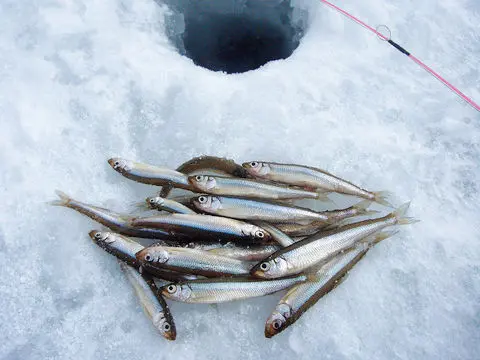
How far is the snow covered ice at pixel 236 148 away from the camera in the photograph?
304cm

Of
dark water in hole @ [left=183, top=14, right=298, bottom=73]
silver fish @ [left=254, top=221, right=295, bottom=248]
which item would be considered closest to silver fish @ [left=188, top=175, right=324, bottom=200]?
silver fish @ [left=254, top=221, right=295, bottom=248]

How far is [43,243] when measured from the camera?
3.27m

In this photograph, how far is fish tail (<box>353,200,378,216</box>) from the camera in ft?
10.9

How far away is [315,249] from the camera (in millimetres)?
3029

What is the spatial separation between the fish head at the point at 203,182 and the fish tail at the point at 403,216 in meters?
1.38

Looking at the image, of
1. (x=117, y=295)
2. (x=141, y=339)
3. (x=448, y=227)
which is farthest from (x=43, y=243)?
(x=448, y=227)

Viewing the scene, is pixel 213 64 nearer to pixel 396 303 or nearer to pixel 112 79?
pixel 112 79

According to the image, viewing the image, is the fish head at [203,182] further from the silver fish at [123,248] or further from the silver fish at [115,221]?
the silver fish at [123,248]

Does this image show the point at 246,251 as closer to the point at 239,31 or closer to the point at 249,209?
the point at 249,209

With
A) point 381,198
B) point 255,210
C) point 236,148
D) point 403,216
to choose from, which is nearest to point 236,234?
point 255,210

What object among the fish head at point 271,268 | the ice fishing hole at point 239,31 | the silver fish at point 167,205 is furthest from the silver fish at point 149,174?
the ice fishing hole at point 239,31

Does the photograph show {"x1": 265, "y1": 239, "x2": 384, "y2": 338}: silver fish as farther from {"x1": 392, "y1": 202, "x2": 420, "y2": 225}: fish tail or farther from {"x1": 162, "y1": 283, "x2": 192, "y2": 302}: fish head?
{"x1": 162, "y1": 283, "x2": 192, "y2": 302}: fish head

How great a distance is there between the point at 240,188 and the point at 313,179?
56 cm

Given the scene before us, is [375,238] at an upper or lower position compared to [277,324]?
upper
